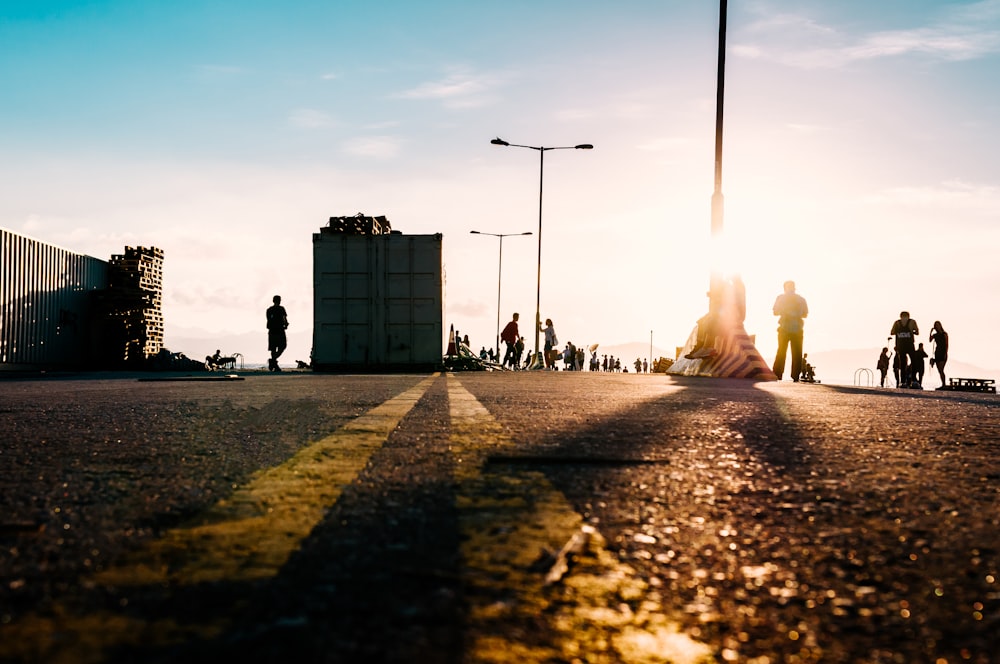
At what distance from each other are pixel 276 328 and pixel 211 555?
88.3 feet

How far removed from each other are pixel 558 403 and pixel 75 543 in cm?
614

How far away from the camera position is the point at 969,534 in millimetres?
2602

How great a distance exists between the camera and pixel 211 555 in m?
2.17

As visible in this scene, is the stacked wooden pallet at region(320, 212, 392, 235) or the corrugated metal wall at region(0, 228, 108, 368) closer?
the stacked wooden pallet at region(320, 212, 392, 235)

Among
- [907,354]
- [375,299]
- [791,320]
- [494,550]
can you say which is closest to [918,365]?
[907,354]

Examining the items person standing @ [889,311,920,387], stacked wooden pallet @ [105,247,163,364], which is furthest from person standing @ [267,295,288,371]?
person standing @ [889,311,920,387]

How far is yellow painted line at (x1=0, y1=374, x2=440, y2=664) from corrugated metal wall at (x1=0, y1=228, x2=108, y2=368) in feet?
104

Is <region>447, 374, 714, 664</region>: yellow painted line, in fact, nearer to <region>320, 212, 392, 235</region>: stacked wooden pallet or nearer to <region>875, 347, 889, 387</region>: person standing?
<region>320, 212, 392, 235</region>: stacked wooden pallet

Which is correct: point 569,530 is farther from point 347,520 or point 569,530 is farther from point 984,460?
point 984,460

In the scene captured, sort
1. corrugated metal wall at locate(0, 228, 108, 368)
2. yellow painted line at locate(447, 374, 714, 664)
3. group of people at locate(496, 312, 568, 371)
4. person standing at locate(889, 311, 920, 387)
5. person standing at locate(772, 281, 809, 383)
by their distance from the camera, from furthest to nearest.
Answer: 1. group of people at locate(496, 312, 568, 371)
2. corrugated metal wall at locate(0, 228, 108, 368)
3. person standing at locate(889, 311, 920, 387)
4. person standing at locate(772, 281, 809, 383)
5. yellow painted line at locate(447, 374, 714, 664)

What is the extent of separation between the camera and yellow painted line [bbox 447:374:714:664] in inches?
61.2

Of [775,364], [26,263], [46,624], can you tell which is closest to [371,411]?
[46,624]

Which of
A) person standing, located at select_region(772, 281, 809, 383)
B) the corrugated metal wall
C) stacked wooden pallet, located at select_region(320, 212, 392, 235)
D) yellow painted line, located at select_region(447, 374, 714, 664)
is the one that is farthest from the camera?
the corrugated metal wall

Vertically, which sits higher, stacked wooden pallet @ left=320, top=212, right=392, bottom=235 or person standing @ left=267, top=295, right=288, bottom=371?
stacked wooden pallet @ left=320, top=212, right=392, bottom=235
